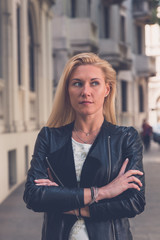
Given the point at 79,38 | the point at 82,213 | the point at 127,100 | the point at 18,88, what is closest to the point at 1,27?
the point at 18,88

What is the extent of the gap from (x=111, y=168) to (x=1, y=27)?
961 cm

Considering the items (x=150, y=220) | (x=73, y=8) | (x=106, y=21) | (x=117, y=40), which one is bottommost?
(x=150, y=220)

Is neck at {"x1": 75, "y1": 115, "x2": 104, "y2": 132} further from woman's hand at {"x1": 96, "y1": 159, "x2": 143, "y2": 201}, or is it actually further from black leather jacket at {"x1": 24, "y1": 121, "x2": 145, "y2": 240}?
woman's hand at {"x1": 96, "y1": 159, "x2": 143, "y2": 201}

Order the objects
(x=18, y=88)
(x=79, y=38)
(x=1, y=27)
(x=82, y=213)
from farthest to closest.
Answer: (x=79, y=38) < (x=18, y=88) < (x=1, y=27) < (x=82, y=213)

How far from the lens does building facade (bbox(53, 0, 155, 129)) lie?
64.5 ft

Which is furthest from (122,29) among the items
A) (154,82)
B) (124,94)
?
(154,82)

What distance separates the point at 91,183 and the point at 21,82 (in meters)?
11.2

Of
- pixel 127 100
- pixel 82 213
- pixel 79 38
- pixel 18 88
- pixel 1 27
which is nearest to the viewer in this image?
pixel 82 213

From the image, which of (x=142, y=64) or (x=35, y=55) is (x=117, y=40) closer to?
(x=142, y=64)

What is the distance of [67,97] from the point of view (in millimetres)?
2773

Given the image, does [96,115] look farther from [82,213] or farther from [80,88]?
[82,213]

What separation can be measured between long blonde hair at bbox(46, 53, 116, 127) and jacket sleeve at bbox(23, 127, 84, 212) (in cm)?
9

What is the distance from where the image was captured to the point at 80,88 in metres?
2.60

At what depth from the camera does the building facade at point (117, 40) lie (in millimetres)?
19672
